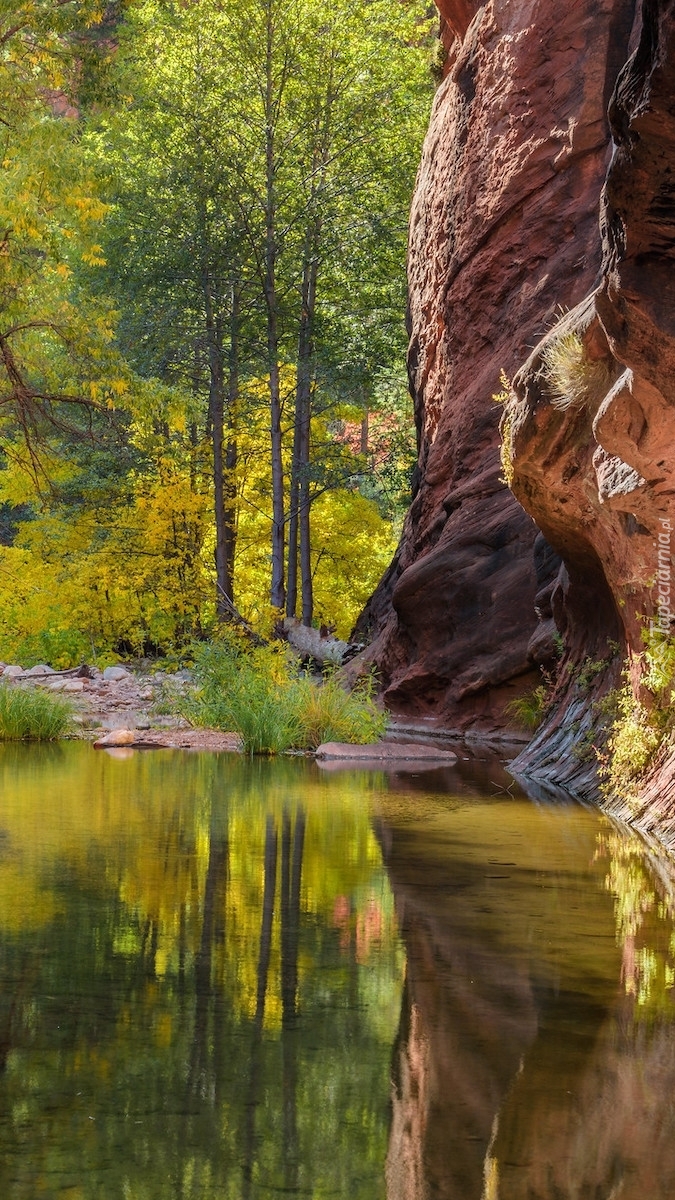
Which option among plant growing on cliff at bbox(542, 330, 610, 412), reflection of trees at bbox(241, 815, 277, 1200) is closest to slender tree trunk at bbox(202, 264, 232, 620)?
plant growing on cliff at bbox(542, 330, 610, 412)

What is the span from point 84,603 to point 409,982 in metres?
24.2

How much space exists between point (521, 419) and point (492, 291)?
33.4ft

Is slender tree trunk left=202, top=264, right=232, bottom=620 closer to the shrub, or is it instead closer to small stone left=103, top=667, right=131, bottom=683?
small stone left=103, top=667, right=131, bottom=683

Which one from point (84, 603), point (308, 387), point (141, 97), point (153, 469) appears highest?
point (141, 97)

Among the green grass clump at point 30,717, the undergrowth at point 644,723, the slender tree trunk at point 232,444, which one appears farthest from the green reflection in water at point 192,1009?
the slender tree trunk at point 232,444

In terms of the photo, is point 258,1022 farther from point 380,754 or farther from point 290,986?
point 380,754

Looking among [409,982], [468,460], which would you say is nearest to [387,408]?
[468,460]

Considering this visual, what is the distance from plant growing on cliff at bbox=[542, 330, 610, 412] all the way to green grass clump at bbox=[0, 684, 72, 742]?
8.51 meters

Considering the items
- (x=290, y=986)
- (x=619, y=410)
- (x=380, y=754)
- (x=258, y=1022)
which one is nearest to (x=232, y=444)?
(x=380, y=754)

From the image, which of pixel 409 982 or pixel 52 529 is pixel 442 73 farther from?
pixel 409 982

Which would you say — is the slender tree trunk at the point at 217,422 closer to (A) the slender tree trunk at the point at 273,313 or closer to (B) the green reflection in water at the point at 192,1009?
(A) the slender tree trunk at the point at 273,313

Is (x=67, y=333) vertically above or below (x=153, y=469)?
above

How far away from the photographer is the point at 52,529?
93.7 ft

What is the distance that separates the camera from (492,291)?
21672 mm
